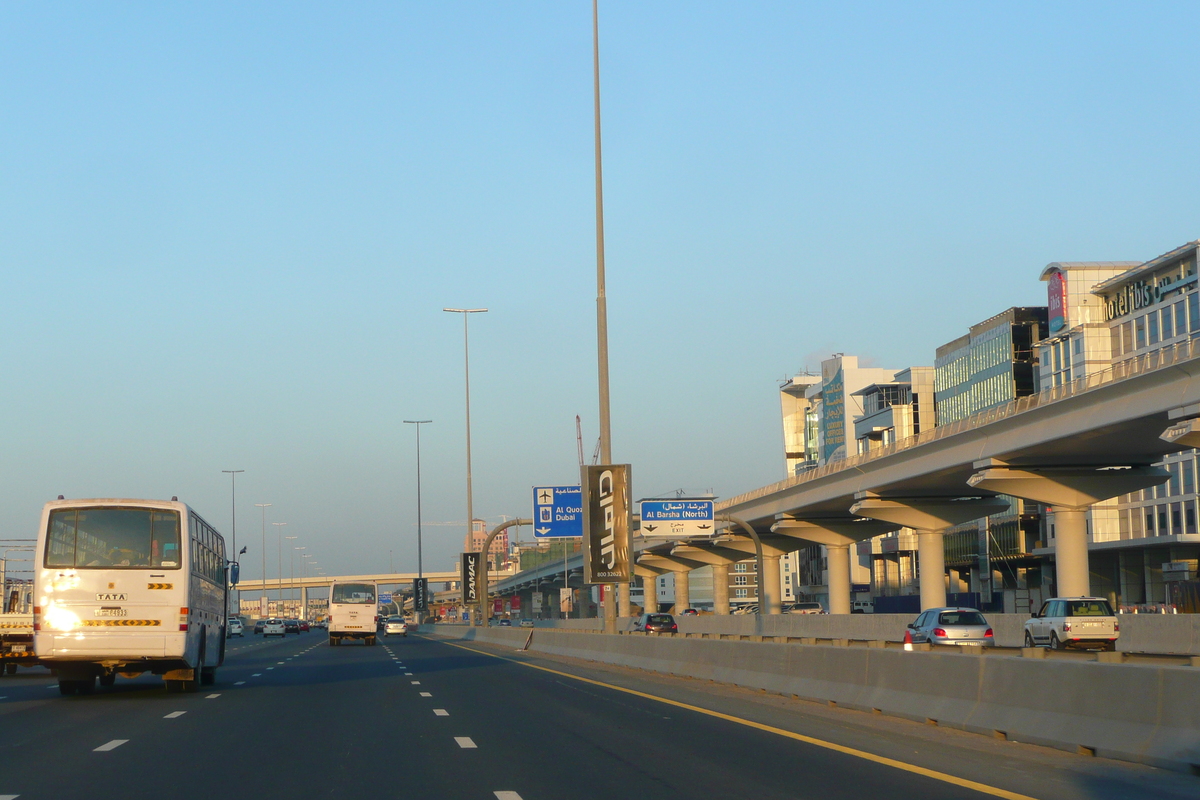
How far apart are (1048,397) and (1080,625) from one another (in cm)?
1643

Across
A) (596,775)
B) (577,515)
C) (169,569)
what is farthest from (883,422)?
(596,775)

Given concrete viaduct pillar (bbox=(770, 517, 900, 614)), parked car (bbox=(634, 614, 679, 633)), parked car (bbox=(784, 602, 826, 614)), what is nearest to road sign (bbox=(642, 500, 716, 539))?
parked car (bbox=(634, 614, 679, 633))

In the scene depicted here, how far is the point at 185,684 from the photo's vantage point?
25.3 metres

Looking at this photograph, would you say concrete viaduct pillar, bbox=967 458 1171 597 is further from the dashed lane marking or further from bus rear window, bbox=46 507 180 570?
bus rear window, bbox=46 507 180 570

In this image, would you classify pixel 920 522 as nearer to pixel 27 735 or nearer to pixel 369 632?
pixel 369 632

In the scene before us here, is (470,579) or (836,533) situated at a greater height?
(836,533)

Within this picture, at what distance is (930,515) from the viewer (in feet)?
239

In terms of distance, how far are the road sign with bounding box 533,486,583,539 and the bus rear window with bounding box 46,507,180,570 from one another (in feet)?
103

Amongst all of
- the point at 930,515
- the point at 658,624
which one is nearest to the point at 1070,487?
the point at 930,515

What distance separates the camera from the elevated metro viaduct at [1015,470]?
4497 centimetres

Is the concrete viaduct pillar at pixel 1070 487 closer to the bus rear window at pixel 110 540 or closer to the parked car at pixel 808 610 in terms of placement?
the bus rear window at pixel 110 540

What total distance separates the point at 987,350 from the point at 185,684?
101 metres

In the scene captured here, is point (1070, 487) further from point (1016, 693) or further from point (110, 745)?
point (110, 745)

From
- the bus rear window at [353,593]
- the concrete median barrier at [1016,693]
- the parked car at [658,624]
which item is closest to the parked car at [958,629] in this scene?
the concrete median barrier at [1016,693]
